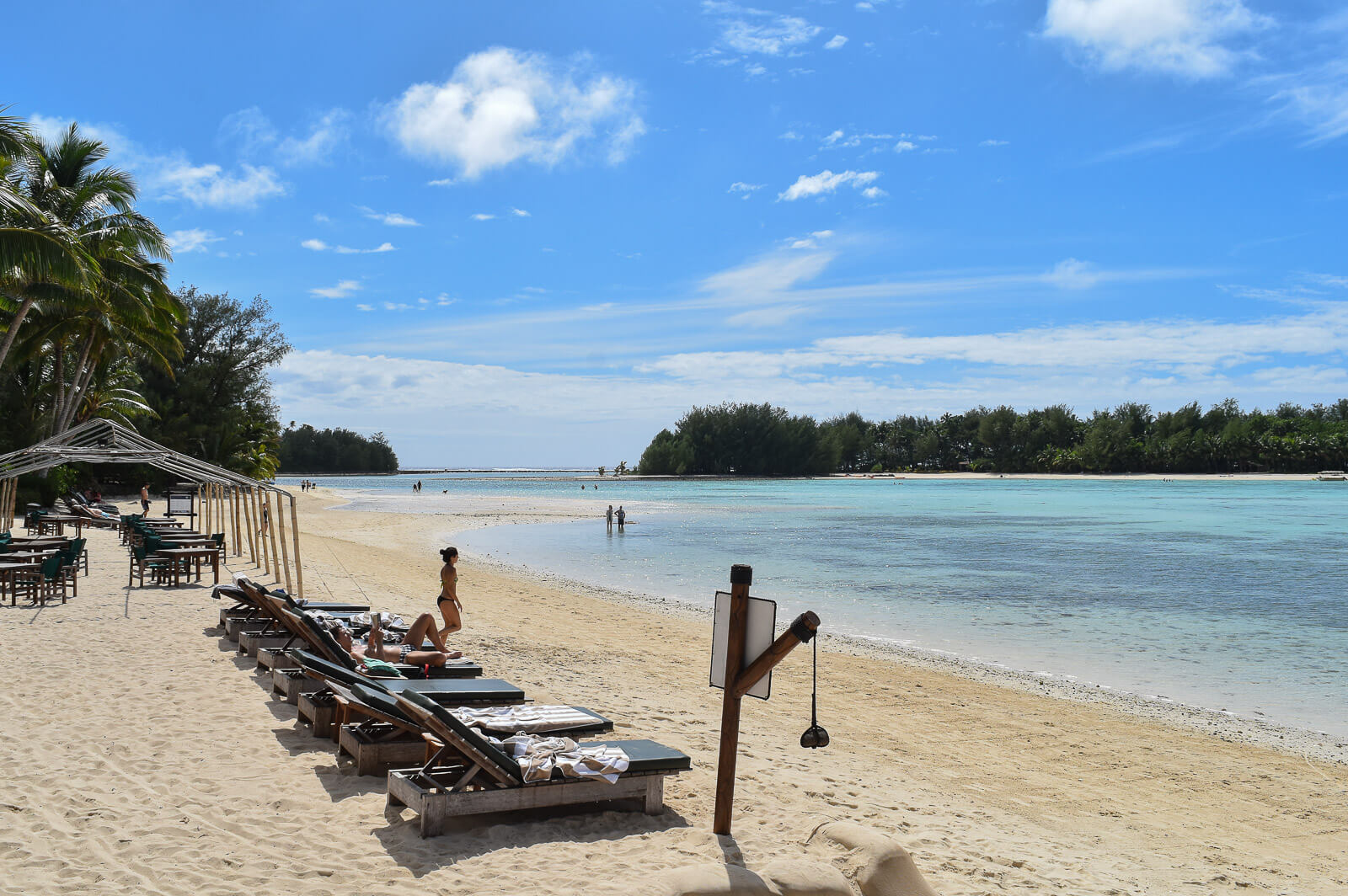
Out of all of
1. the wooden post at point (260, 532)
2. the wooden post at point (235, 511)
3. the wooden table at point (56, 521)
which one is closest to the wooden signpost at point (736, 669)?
the wooden post at point (260, 532)

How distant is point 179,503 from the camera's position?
23.6m

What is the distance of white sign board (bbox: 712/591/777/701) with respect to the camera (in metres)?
4.12

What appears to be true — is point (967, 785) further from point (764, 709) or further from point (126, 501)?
point (126, 501)

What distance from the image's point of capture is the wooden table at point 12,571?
36.5 ft

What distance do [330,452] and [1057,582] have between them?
146661mm

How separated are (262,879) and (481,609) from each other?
9.82m

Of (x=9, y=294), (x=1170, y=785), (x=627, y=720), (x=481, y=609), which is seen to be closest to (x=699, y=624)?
(x=481, y=609)

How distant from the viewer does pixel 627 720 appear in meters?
6.96

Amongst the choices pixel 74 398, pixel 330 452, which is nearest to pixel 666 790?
pixel 74 398

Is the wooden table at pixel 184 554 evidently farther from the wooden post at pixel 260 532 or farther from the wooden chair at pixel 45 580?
the wooden chair at pixel 45 580

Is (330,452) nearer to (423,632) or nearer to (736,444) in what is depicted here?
(736,444)

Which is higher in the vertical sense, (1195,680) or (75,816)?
(75,816)

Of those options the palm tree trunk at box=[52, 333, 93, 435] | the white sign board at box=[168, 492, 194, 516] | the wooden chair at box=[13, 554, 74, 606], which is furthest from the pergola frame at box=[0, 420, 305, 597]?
the palm tree trunk at box=[52, 333, 93, 435]

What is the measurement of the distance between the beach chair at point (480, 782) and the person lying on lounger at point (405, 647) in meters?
2.50
